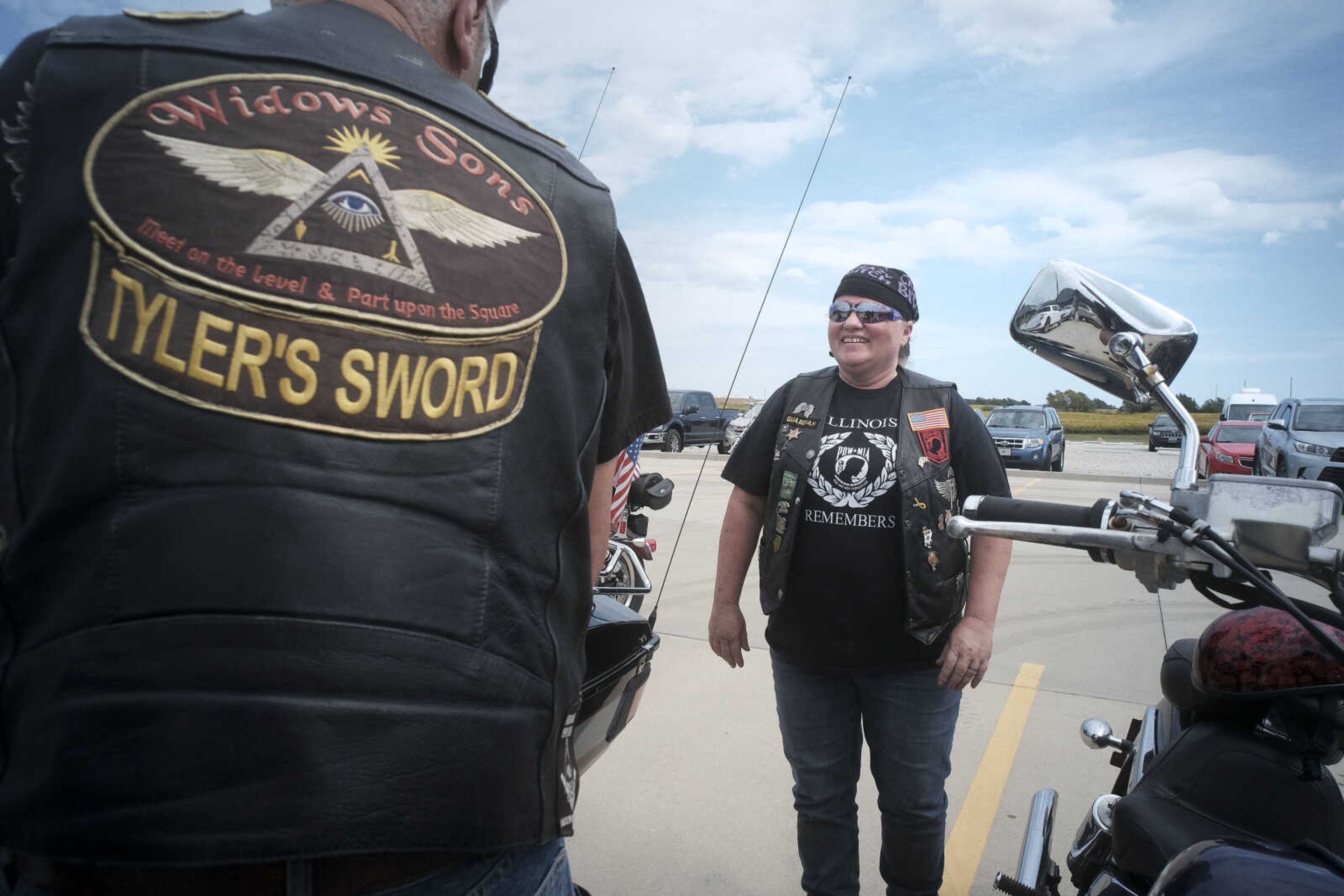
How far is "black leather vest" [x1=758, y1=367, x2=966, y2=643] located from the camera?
7.99 feet

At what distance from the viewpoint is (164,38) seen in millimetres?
981

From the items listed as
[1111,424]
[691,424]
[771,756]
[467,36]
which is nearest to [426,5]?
[467,36]

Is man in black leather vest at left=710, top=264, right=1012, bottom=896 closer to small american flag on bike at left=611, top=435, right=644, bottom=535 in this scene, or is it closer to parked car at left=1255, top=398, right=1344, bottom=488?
small american flag on bike at left=611, top=435, right=644, bottom=535

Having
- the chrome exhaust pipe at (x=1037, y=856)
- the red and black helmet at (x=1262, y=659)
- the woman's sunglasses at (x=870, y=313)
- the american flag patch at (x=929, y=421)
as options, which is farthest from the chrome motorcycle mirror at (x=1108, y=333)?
the chrome exhaust pipe at (x=1037, y=856)

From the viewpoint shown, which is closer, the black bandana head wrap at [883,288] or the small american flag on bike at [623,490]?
the black bandana head wrap at [883,288]

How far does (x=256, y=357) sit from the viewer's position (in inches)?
35.3

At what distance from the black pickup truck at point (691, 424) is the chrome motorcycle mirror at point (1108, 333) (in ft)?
69.5

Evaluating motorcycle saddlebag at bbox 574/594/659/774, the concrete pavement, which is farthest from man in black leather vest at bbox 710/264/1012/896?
motorcycle saddlebag at bbox 574/594/659/774

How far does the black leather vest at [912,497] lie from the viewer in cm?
244

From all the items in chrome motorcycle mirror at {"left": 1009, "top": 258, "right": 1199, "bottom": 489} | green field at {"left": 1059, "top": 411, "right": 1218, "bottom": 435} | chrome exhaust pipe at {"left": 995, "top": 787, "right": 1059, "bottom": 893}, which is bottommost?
chrome exhaust pipe at {"left": 995, "top": 787, "right": 1059, "bottom": 893}

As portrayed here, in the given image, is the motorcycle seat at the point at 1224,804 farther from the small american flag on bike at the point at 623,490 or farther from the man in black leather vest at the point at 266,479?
the small american flag on bike at the point at 623,490

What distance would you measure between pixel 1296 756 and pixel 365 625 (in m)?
1.82

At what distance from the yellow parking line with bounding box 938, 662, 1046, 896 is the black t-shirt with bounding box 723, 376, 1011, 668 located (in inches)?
39.0

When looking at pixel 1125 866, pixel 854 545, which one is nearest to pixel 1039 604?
pixel 854 545
